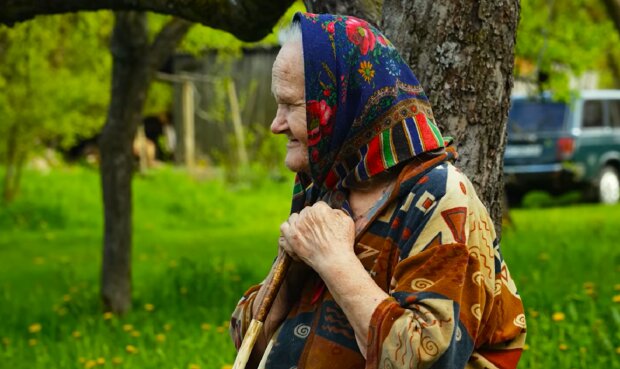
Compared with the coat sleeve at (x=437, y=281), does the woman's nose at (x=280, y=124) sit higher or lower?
higher

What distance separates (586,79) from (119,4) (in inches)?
1055

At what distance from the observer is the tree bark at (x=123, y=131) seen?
7.62m

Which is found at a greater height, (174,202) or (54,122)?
(54,122)

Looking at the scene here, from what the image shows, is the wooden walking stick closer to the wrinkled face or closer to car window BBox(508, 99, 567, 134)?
the wrinkled face

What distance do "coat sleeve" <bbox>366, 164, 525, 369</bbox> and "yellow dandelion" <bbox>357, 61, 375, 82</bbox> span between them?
0.24 meters

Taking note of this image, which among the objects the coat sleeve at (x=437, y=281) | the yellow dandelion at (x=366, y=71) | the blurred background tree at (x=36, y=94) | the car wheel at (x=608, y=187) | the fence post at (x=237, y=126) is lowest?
the car wheel at (x=608, y=187)

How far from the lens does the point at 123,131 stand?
767cm

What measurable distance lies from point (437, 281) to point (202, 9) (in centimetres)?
295

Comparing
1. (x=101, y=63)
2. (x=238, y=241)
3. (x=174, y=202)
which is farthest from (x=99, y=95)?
(x=238, y=241)

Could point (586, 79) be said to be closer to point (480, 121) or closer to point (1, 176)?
point (1, 176)

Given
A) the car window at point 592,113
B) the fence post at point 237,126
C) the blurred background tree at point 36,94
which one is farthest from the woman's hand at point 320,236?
the fence post at point 237,126

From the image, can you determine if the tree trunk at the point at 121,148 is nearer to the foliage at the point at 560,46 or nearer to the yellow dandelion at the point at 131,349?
the yellow dandelion at the point at 131,349

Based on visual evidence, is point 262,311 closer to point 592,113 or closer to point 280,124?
point 280,124

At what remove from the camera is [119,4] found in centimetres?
500
